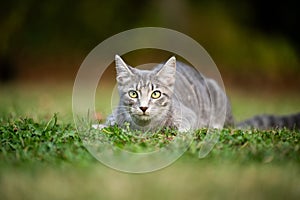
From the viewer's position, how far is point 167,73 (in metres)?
5.49

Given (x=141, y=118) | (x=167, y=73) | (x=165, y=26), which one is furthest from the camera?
(x=165, y=26)

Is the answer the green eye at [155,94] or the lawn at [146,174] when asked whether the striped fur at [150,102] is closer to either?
the green eye at [155,94]

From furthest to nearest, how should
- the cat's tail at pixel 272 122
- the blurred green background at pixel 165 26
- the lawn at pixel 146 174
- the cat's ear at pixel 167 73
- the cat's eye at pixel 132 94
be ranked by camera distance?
the blurred green background at pixel 165 26, the cat's tail at pixel 272 122, the cat's ear at pixel 167 73, the cat's eye at pixel 132 94, the lawn at pixel 146 174

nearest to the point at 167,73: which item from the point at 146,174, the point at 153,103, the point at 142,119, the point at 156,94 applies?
the point at 156,94

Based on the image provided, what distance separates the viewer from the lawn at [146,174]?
11.1 feet

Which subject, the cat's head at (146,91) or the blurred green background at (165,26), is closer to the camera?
the cat's head at (146,91)

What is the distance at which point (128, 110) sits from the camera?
209 inches

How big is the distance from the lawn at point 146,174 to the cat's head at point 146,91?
409 millimetres

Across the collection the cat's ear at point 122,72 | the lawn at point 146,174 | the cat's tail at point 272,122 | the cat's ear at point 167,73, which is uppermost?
the cat's tail at point 272,122

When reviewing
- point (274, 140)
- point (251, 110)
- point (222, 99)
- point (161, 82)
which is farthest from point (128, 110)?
point (251, 110)

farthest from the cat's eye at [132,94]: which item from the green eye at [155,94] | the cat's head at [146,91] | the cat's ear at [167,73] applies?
the cat's ear at [167,73]

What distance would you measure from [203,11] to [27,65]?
5076 mm

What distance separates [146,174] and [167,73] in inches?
71.8

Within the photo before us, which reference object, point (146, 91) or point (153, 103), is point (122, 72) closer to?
point (146, 91)
